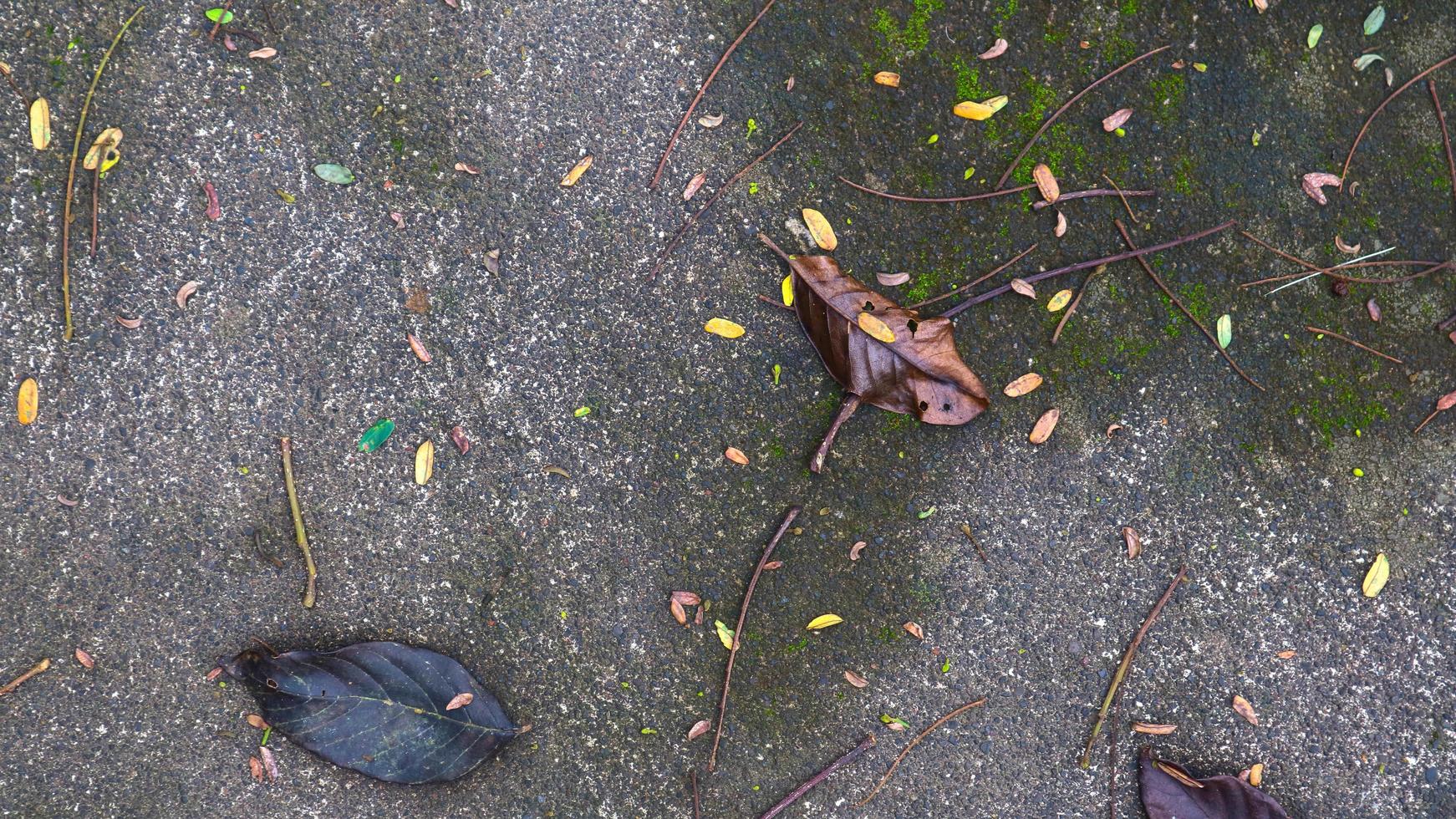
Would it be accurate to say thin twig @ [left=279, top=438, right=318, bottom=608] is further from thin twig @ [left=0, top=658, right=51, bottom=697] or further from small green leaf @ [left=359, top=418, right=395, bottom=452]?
thin twig @ [left=0, top=658, right=51, bottom=697]

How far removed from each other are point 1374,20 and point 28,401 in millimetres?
3927

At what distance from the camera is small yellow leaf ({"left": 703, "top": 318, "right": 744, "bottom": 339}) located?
2148mm

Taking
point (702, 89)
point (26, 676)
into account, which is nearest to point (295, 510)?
point (26, 676)

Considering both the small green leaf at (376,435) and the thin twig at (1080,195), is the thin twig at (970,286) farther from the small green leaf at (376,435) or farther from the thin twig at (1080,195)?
the small green leaf at (376,435)

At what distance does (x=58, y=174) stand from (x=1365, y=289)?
3.63m

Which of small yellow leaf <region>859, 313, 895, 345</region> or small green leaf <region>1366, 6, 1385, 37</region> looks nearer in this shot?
small yellow leaf <region>859, 313, 895, 345</region>

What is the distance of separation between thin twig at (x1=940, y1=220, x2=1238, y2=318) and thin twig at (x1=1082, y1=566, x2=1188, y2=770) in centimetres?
91

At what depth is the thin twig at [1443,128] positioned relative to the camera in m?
2.25

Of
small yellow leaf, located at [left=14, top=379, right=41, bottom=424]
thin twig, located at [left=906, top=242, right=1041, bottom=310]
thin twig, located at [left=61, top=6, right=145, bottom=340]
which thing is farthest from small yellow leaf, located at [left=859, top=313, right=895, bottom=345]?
small yellow leaf, located at [left=14, top=379, right=41, bottom=424]

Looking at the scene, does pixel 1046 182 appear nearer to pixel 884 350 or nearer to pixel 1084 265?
pixel 1084 265

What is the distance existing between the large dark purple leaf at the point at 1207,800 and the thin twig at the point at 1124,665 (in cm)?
19

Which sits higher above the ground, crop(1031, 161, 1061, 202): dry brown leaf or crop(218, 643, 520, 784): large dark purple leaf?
crop(1031, 161, 1061, 202): dry brown leaf

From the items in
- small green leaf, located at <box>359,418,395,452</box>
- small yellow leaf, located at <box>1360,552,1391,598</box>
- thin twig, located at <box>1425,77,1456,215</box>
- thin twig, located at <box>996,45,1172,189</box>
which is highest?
thin twig, located at <box>996,45,1172,189</box>

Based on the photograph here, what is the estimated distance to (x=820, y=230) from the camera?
2.15 meters
